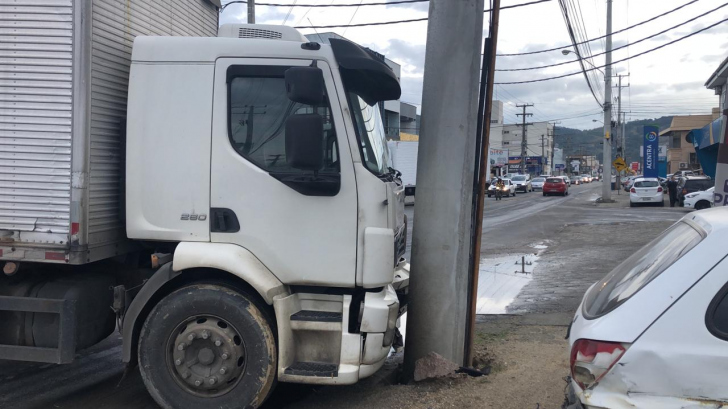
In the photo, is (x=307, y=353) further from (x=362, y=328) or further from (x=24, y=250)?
(x=24, y=250)

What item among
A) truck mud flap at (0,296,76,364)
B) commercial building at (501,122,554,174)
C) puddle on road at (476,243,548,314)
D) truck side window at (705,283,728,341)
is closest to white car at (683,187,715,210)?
puddle on road at (476,243,548,314)

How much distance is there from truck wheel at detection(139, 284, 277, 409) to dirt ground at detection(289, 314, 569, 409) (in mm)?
763

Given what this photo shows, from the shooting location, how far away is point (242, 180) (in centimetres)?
456

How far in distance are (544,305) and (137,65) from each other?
625 centimetres

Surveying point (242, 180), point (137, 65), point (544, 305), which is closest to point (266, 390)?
point (242, 180)

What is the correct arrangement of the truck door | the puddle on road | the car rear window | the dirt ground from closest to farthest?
the car rear window, the truck door, the dirt ground, the puddle on road

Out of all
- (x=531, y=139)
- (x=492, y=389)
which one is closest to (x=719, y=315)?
(x=492, y=389)

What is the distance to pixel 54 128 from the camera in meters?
4.50

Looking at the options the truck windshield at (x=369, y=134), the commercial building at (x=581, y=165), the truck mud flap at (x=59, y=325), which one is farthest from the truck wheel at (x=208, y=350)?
the commercial building at (x=581, y=165)

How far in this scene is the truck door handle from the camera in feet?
15.0

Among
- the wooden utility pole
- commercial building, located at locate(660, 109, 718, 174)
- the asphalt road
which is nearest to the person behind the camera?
the asphalt road

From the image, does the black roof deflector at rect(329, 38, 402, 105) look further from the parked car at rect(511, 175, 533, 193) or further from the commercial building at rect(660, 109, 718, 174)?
the commercial building at rect(660, 109, 718, 174)

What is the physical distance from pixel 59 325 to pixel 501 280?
7.79m

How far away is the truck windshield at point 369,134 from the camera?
4.60 metres
